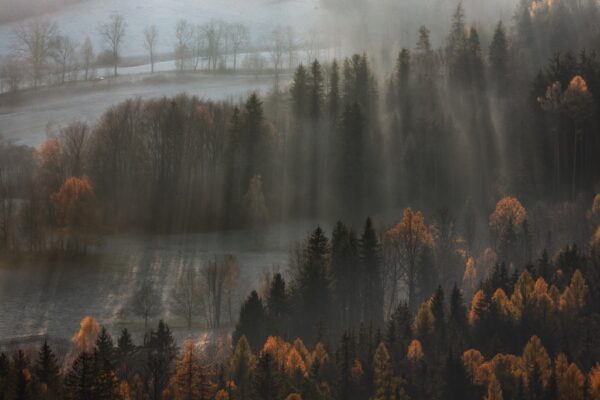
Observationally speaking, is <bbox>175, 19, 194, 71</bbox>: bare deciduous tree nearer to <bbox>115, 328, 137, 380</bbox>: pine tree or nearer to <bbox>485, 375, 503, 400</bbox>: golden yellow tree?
<bbox>115, 328, 137, 380</bbox>: pine tree

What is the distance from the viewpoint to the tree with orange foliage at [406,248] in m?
83.2

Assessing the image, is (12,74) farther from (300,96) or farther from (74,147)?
(300,96)

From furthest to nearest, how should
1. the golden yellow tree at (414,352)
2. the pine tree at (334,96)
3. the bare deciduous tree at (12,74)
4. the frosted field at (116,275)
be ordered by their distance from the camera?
the bare deciduous tree at (12,74), the pine tree at (334,96), the frosted field at (116,275), the golden yellow tree at (414,352)

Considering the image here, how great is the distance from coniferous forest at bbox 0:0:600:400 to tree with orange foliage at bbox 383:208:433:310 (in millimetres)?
218

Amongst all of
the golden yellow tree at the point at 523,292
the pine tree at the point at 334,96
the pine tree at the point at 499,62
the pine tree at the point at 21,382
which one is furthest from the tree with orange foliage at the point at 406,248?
the pine tree at the point at 21,382

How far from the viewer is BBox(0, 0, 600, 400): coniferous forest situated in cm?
6575

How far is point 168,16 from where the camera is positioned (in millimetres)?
175875

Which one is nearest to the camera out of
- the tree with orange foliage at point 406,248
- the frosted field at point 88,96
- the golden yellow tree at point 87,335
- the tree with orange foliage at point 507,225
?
the golden yellow tree at point 87,335

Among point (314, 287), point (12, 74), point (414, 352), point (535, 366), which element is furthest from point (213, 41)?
point (535, 366)

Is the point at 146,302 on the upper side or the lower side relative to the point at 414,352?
upper

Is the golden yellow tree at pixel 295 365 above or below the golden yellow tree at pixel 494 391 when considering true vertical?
A: above

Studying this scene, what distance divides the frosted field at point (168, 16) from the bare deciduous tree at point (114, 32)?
48.9 inches

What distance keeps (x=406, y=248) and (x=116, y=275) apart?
91.7ft

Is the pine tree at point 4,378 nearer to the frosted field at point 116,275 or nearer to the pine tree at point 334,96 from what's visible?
the frosted field at point 116,275
